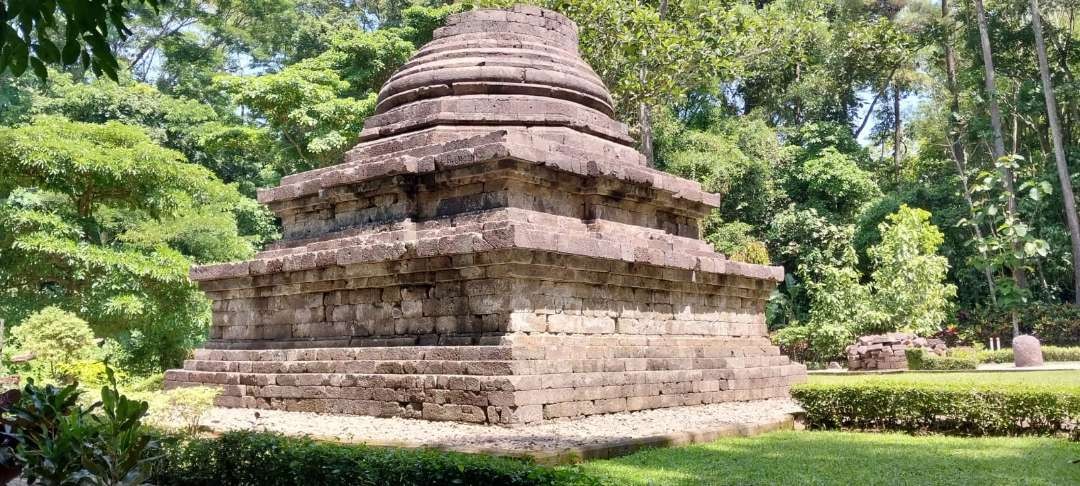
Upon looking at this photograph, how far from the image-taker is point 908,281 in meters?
24.8

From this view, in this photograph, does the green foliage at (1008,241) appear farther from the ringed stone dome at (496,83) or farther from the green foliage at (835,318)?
the ringed stone dome at (496,83)

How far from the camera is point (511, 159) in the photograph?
9789 millimetres

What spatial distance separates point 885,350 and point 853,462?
14.9 m

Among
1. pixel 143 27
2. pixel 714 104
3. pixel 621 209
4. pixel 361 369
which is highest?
pixel 143 27

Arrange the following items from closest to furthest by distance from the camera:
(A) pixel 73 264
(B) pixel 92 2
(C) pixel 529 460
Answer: (B) pixel 92 2 → (C) pixel 529 460 → (A) pixel 73 264

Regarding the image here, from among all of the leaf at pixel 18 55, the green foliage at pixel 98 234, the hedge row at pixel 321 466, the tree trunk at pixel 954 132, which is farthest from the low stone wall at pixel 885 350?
the leaf at pixel 18 55

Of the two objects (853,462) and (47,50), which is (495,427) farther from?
(47,50)

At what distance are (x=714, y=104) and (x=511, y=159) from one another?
24677mm

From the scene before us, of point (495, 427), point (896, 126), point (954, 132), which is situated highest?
point (896, 126)

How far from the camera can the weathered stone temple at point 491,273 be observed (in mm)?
9062

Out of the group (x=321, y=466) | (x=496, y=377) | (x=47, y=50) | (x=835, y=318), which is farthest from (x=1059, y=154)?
(x=47, y=50)

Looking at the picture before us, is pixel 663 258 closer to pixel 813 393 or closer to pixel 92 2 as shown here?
pixel 813 393

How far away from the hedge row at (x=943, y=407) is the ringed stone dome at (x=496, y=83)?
4801 millimetres

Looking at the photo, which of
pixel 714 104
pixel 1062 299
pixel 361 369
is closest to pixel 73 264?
pixel 361 369
